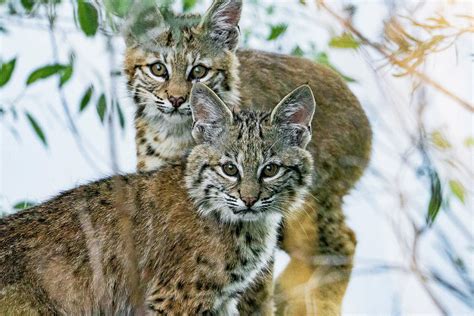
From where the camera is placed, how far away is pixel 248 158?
6.68m

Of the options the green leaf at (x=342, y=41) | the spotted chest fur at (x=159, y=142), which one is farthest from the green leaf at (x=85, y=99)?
the green leaf at (x=342, y=41)

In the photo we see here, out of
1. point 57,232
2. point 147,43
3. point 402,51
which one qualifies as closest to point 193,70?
point 147,43

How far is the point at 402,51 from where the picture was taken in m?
3.97

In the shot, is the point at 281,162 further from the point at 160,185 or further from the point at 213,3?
the point at 213,3

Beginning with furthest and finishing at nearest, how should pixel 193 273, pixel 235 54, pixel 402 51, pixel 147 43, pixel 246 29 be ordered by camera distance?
pixel 246 29 → pixel 235 54 → pixel 147 43 → pixel 193 273 → pixel 402 51

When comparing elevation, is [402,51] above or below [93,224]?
above

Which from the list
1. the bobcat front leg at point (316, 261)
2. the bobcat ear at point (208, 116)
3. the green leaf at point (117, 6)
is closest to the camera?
the green leaf at point (117, 6)

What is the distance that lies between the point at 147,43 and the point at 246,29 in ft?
5.97

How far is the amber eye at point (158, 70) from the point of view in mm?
7752

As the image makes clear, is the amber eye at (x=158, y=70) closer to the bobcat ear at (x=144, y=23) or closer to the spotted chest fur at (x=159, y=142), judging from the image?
the bobcat ear at (x=144, y=23)

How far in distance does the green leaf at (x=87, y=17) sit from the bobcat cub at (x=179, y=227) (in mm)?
905

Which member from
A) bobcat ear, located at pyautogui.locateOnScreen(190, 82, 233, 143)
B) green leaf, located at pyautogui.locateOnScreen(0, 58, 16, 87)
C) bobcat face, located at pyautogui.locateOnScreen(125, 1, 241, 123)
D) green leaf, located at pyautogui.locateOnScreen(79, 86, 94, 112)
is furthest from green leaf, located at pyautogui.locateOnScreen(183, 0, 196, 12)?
green leaf, located at pyautogui.locateOnScreen(0, 58, 16, 87)

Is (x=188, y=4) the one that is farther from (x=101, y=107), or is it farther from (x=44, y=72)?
(x=101, y=107)

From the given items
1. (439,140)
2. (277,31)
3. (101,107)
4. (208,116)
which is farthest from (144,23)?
(439,140)
